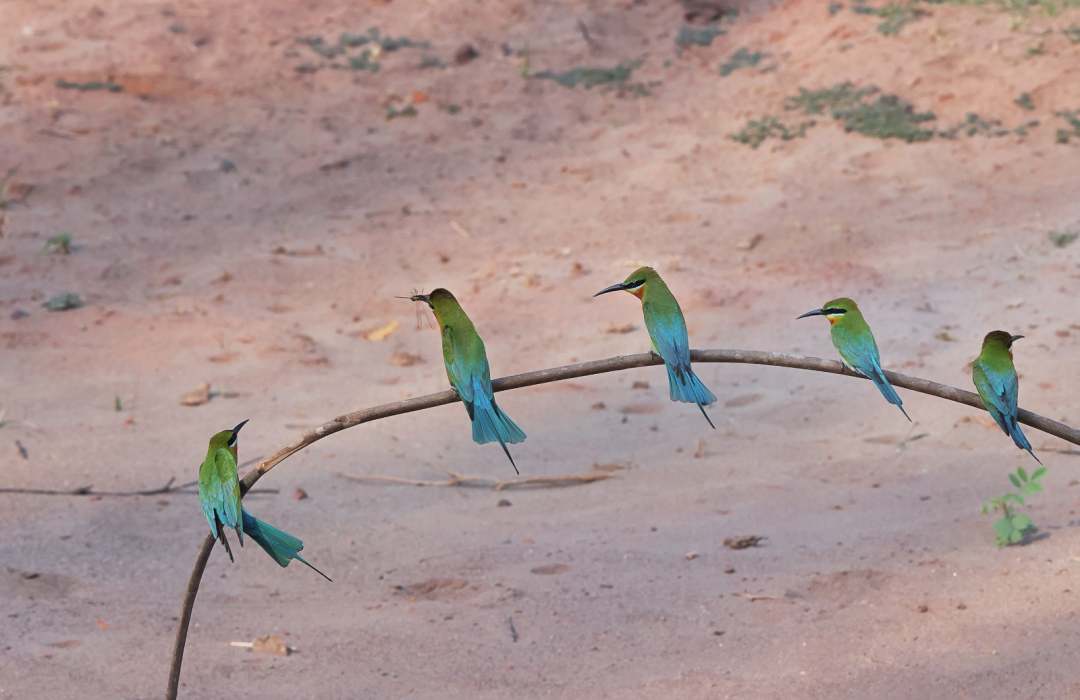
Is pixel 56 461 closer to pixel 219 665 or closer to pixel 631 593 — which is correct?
pixel 219 665

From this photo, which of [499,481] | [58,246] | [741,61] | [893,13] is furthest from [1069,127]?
[58,246]

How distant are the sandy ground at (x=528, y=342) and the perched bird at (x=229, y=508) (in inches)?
57.1

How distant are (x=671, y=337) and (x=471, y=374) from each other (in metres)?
0.41

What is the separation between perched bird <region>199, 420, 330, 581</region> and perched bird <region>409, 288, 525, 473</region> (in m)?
0.36

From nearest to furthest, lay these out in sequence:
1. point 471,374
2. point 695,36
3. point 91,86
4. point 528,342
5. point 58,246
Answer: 1. point 471,374
2. point 528,342
3. point 58,246
4. point 91,86
5. point 695,36

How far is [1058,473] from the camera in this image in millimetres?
4594

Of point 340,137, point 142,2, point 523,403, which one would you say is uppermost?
point 142,2

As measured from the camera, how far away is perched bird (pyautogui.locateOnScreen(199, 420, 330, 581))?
80.4 inches

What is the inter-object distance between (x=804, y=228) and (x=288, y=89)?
4344mm

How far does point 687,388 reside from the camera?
7.70 feet

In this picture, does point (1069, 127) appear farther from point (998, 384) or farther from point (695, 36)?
point (998, 384)

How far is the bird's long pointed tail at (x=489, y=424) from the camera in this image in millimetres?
2184

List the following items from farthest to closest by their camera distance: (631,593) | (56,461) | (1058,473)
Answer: (56,461)
(1058,473)
(631,593)

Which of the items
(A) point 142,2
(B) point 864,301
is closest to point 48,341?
(B) point 864,301
